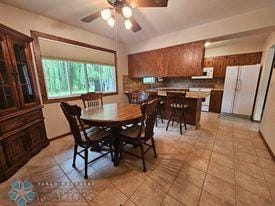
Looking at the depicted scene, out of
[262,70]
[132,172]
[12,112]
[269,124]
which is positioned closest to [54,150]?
[12,112]

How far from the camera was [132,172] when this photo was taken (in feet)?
5.60

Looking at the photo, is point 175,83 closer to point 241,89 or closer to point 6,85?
point 241,89

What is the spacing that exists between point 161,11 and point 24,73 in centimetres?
280

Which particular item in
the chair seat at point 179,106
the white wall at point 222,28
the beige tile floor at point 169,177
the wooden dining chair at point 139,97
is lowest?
the beige tile floor at point 169,177

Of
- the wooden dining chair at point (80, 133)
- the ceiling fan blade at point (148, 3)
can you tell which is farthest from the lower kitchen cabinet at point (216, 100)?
the wooden dining chair at point (80, 133)

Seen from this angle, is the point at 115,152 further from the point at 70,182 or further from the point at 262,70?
the point at 262,70

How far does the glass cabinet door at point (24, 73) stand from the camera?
1.95 m

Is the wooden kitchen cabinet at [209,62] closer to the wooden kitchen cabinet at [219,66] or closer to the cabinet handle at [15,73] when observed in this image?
the wooden kitchen cabinet at [219,66]

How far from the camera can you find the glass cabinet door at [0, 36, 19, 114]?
1.68 metres

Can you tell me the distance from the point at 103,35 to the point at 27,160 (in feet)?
10.8

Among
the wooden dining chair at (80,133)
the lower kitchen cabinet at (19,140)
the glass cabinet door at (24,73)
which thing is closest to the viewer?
the wooden dining chair at (80,133)

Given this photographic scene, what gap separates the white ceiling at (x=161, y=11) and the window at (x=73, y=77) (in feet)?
2.86

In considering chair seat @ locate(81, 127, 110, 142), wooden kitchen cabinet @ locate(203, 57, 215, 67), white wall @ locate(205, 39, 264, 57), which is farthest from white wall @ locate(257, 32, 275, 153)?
chair seat @ locate(81, 127, 110, 142)

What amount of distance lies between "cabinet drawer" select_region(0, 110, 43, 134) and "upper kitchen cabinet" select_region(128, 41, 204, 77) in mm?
3065
